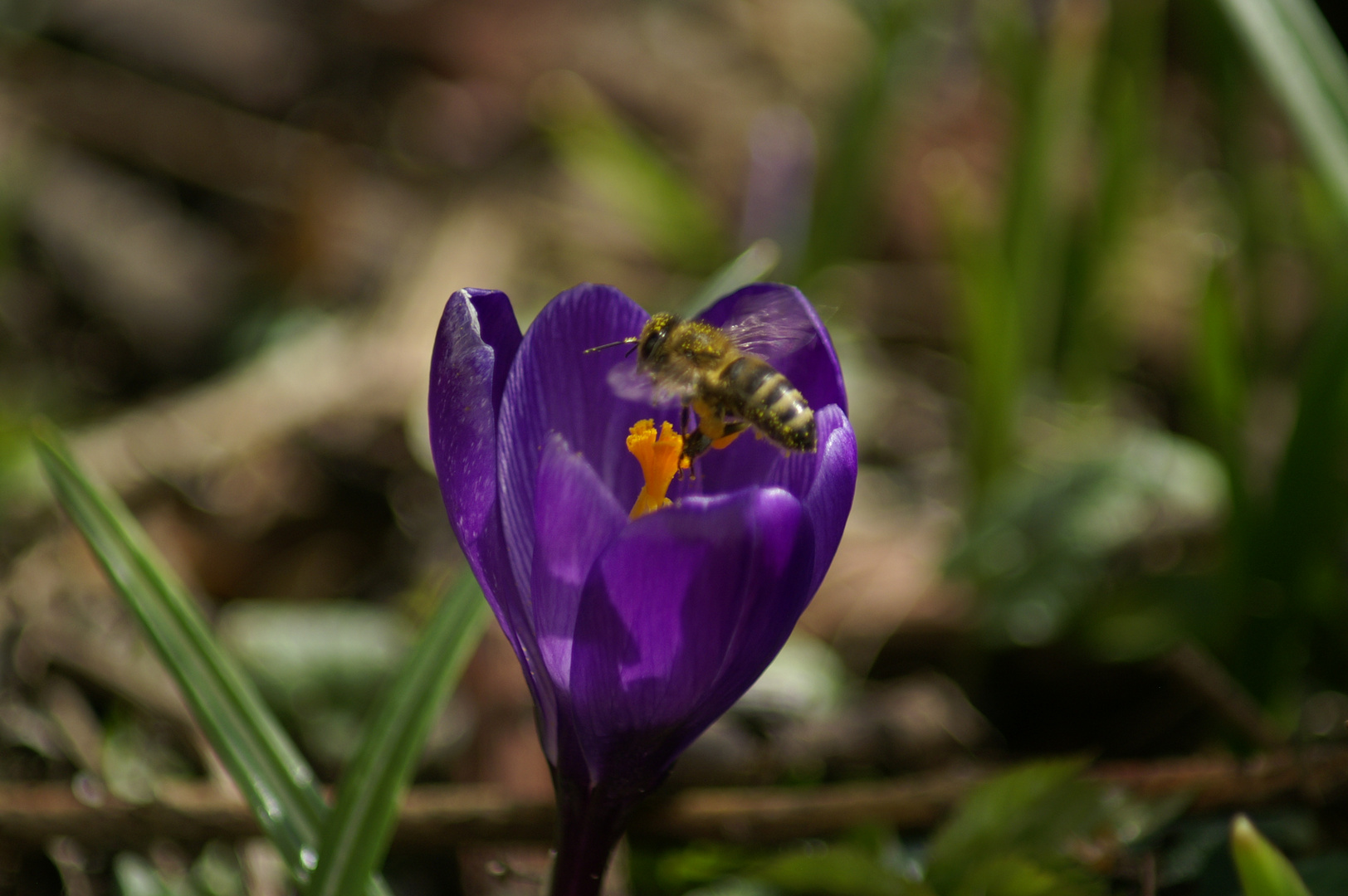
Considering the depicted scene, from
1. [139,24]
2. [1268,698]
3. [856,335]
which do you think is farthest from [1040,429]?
[139,24]

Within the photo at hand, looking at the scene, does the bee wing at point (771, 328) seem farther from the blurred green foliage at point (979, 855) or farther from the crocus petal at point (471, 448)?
the blurred green foliage at point (979, 855)

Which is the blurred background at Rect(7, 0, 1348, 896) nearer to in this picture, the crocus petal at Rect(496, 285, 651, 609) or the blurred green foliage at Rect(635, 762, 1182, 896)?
the blurred green foliage at Rect(635, 762, 1182, 896)

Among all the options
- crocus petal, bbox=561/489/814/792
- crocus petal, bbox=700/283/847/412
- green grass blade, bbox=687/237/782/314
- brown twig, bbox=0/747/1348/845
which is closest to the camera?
crocus petal, bbox=561/489/814/792

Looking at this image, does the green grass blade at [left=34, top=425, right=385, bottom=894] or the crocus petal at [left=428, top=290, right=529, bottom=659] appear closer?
the crocus petal at [left=428, top=290, right=529, bottom=659]

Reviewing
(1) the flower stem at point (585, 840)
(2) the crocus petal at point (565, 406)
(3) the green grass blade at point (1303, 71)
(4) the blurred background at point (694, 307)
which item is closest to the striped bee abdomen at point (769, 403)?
(2) the crocus petal at point (565, 406)

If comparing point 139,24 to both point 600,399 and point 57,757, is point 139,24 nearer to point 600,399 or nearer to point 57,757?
point 57,757

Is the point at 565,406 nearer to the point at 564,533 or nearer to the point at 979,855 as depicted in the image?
the point at 564,533

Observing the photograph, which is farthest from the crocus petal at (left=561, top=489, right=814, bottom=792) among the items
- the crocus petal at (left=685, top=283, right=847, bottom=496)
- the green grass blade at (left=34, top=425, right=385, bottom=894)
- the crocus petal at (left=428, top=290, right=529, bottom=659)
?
the green grass blade at (left=34, top=425, right=385, bottom=894)
